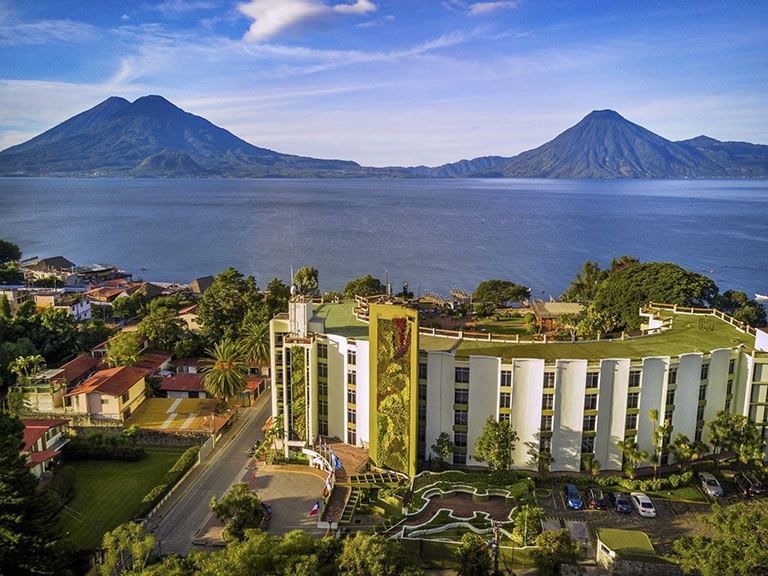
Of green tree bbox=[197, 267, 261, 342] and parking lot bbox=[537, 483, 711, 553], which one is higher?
green tree bbox=[197, 267, 261, 342]

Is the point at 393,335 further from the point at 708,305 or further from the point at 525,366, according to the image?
the point at 708,305

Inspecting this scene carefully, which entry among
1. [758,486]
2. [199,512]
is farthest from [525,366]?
[199,512]

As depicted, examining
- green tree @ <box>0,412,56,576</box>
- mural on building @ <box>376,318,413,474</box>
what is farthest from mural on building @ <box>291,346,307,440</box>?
green tree @ <box>0,412,56,576</box>

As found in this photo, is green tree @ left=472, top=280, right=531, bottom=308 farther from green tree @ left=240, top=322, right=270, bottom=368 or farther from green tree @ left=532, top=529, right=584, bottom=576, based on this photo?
green tree @ left=532, top=529, right=584, bottom=576

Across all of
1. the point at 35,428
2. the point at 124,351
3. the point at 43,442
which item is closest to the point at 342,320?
the point at 43,442

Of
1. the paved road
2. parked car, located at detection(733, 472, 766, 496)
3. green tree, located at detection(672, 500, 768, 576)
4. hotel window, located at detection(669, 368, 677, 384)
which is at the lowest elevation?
the paved road

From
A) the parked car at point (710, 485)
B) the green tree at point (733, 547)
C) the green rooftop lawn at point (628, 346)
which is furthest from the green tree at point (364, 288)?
the green tree at point (733, 547)
